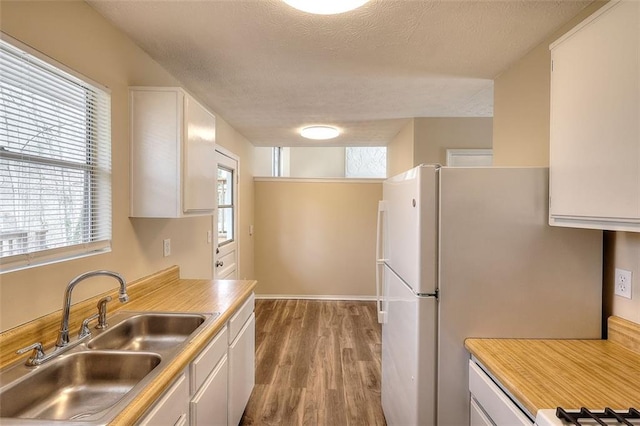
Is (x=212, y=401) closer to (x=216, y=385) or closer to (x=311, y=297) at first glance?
(x=216, y=385)

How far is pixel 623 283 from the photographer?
147 centimetres

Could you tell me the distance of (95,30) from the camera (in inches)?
64.4

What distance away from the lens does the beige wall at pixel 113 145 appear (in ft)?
4.05

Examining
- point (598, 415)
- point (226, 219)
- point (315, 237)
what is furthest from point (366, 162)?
point (598, 415)

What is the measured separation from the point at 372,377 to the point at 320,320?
4.76ft

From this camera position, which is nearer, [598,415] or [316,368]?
[598,415]

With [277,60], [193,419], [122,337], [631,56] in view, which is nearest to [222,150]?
[277,60]

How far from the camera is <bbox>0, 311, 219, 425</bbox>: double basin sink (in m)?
1.03

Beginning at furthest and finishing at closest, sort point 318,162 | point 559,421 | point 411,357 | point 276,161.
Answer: point 318,162 → point 276,161 → point 411,357 → point 559,421

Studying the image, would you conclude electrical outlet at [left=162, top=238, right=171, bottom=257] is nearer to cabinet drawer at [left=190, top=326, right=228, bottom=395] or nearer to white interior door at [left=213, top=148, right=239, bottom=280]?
cabinet drawer at [left=190, top=326, right=228, bottom=395]

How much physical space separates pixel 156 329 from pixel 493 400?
1.61 m

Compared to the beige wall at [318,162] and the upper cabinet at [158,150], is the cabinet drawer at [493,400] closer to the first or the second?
the upper cabinet at [158,150]

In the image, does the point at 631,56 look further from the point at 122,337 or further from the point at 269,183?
the point at 269,183

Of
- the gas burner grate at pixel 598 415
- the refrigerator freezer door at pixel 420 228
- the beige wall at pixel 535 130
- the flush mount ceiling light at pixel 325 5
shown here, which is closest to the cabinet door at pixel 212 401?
the refrigerator freezer door at pixel 420 228
